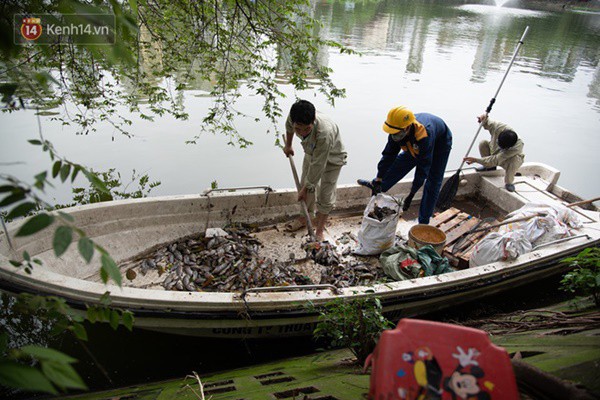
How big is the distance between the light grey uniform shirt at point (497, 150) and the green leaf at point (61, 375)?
679cm

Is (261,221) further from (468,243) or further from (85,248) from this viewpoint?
(85,248)

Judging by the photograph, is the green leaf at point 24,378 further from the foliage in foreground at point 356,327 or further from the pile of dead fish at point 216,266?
the pile of dead fish at point 216,266

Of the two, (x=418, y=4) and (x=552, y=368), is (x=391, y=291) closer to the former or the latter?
(x=552, y=368)

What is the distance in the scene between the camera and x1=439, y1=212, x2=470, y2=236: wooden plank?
217 inches

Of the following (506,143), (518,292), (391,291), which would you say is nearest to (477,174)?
(506,143)

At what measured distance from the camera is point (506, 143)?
601 cm

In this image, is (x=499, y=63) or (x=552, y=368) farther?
(x=499, y=63)

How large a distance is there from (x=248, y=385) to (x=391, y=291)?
1777 mm

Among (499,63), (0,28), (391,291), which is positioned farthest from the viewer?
(499,63)

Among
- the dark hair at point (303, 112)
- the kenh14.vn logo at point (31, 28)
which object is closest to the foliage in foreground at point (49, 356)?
the kenh14.vn logo at point (31, 28)

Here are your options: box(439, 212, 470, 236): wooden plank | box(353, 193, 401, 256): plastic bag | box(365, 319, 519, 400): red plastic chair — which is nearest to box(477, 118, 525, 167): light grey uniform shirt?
box(439, 212, 470, 236): wooden plank

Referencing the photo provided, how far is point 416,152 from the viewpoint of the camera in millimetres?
4887

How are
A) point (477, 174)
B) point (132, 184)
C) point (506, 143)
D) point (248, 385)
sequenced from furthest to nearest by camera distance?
point (132, 184), point (477, 174), point (506, 143), point (248, 385)

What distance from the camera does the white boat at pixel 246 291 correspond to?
3225 millimetres
